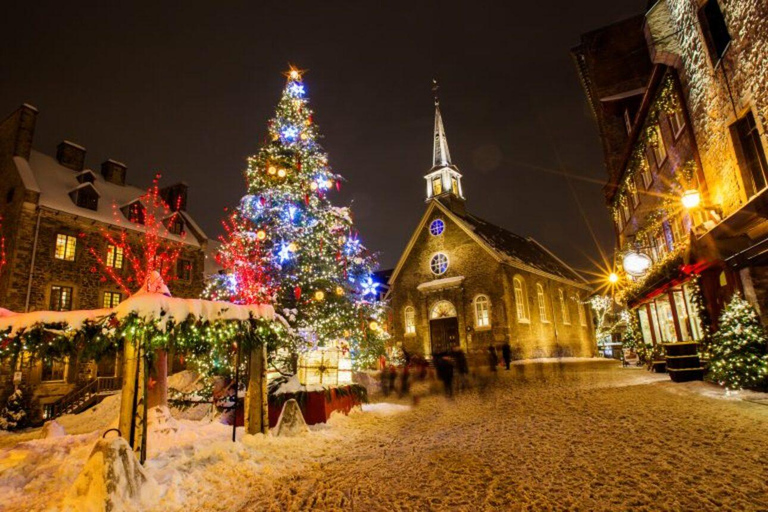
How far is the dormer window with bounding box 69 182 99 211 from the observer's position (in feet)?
71.2

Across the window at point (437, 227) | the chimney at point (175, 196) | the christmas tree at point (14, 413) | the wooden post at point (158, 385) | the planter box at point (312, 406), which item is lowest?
the christmas tree at point (14, 413)

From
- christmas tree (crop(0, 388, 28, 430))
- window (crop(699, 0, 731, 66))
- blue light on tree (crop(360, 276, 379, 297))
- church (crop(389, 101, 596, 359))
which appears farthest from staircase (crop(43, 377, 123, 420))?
window (crop(699, 0, 731, 66))

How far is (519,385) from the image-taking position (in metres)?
13.6

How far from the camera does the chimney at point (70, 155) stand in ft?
78.0

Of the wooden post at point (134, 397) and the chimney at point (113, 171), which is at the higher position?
the chimney at point (113, 171)

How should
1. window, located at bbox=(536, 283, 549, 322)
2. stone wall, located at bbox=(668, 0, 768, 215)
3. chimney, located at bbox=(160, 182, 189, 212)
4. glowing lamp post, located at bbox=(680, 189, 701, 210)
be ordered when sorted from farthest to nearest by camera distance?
window, located at bbox=(536, 283, 549, 322)
chimney, located at bbox=(160, 182, 189, 212)
glowing lamp post, located at bbox=(680, 189, 701, 210)
stone wall, located at bbox=(668, 0, 768, 215)

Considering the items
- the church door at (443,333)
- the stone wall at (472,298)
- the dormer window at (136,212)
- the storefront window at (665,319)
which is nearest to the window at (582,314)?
the stone wall at (472,298)

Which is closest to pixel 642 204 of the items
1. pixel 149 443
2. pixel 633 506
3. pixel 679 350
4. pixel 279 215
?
pixel 679 350

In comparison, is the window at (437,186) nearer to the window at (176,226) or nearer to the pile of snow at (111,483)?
the window at (176,226)

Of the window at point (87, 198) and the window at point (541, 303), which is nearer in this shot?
the window at point (87, 198)

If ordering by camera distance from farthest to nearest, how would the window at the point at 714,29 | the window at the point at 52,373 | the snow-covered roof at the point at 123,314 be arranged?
the window at the point at 52,373 < the window at the point at 714,29 < the snow-covered roof at the point at 123,314

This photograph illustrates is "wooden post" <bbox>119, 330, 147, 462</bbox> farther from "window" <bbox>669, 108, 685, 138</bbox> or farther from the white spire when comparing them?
the white spire

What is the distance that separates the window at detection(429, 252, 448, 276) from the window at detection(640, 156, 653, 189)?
14183mm

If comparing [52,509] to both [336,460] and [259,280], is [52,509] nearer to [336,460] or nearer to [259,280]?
[336,460]
